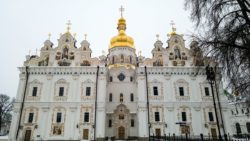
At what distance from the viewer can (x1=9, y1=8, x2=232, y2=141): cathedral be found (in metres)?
27.8

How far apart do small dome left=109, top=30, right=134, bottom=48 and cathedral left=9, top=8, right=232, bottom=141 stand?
6.68 m

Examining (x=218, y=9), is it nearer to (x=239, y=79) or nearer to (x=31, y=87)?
(x=239, y=79)

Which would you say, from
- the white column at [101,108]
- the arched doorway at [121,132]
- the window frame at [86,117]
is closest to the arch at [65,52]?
the white column at [101,108]

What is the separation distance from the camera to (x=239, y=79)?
1025 cm

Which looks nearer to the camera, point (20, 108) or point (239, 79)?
point (239, 79)

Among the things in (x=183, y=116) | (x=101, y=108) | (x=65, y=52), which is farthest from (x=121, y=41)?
(x=183, y=116)

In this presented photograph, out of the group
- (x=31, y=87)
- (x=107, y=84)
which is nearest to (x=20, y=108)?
(x=31, y=87)

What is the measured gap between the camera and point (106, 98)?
31734 mm

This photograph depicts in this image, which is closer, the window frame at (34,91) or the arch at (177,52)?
the window frame at (34,91)

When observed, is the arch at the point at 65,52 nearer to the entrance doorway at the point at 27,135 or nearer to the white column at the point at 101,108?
the white column at the point at 101,108

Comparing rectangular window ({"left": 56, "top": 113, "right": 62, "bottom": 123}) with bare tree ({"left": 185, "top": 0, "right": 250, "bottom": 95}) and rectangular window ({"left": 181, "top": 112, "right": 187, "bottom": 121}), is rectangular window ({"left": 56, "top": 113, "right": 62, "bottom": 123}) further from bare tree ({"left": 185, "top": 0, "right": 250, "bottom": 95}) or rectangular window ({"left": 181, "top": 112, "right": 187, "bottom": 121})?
bare tree ({"left": 185, "top": 0, "right": 250, "bottom": 95})

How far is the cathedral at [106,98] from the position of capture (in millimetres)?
27812

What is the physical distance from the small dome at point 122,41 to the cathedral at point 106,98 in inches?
263

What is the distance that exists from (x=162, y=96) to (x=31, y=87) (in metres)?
18.4
